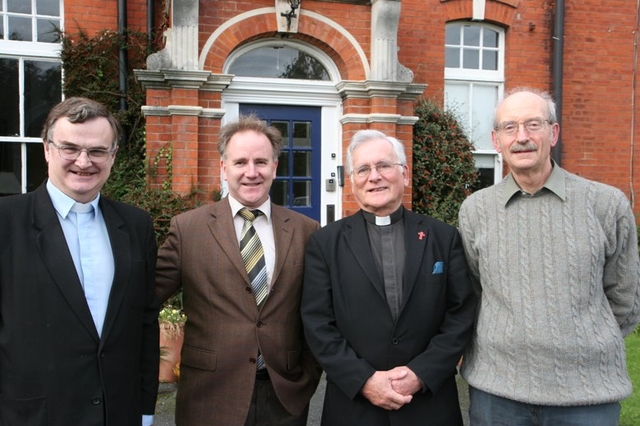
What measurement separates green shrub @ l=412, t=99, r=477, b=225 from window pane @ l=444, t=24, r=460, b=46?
118cm

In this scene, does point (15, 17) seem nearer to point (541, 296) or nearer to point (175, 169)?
point (175, 169)

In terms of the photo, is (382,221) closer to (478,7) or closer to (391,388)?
(391,388)

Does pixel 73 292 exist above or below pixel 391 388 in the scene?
above

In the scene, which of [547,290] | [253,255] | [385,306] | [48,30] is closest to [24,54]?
[48,30]

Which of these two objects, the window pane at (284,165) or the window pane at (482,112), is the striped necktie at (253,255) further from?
the window pane at (482,112)

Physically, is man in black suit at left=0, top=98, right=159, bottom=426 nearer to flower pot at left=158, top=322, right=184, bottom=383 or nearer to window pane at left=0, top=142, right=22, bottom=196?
flower pot at left=158, top=322, right=184, bottom=383

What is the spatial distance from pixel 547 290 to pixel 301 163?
5.29 m

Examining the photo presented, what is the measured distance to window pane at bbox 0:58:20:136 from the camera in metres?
7.21

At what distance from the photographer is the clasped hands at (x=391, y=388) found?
2484mm

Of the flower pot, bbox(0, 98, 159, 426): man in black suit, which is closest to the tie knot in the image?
bbox(0, 98, 159, 426): man in black suit

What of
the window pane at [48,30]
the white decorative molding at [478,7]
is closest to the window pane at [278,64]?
the window pane at [48,30]

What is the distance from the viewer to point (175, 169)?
21.6 ft

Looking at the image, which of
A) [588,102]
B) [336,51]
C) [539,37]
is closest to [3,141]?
[336,51]

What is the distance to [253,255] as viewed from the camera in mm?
2744
